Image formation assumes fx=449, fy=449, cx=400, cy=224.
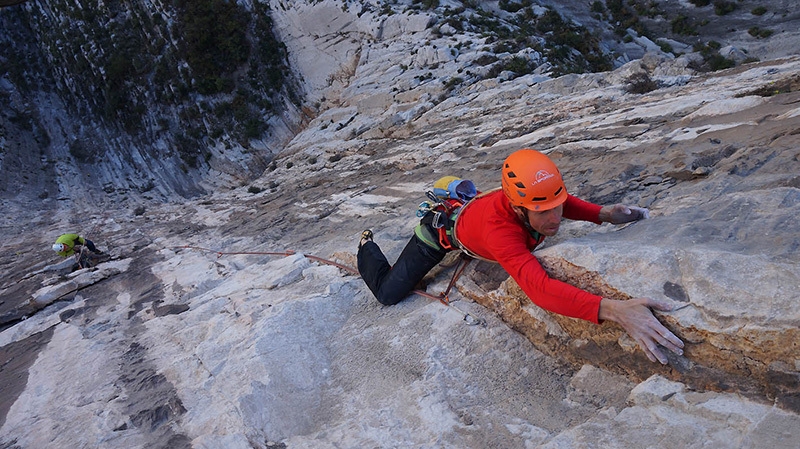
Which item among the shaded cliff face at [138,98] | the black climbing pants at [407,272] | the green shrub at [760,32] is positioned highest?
the shaded cliff face at [138,98]

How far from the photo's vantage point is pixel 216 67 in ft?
74.2

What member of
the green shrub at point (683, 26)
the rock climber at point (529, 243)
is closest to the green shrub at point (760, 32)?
the green shrub at point (683, 26)

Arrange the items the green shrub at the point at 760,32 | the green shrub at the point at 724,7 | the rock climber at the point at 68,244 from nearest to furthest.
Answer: the rock climber at the point at 68,244 → the green shrub at the point at 760,32 → the green shrub at the point at 724,7

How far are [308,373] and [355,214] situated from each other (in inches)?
188

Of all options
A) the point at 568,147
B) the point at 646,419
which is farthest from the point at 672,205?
the point at 568,147

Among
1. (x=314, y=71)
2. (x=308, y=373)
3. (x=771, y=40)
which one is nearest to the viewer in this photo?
(x=308, y=373)

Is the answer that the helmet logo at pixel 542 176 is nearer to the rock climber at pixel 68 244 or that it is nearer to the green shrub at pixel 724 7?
the rock climber at pixel 68 244

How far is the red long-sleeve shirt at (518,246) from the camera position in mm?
2439

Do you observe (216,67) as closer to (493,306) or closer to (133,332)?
(133,332)

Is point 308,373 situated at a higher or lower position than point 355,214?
higher

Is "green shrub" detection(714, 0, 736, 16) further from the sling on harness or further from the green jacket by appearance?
the green jacket

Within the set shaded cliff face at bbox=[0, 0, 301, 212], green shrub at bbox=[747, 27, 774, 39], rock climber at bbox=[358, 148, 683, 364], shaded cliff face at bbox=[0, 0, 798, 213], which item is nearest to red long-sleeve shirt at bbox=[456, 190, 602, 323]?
rock climber at bbox=[358, 148, 683, 364]

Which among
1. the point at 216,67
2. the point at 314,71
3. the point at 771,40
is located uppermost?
the point at 216,67

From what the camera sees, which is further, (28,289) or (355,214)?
(28,289)
